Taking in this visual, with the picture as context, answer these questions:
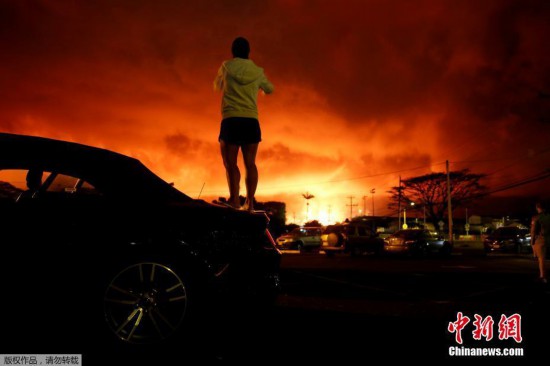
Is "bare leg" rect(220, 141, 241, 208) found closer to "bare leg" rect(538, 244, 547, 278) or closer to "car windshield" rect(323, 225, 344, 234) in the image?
"bare leg" rect(538, 244, 547, 278)

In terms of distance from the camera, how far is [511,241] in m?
24.6

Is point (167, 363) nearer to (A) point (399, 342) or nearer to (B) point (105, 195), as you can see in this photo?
(B) point (105, 195)

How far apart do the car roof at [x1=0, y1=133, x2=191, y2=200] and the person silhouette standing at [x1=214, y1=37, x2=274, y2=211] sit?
1.19m

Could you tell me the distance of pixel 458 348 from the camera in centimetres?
342

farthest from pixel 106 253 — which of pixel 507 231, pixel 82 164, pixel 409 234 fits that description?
pixel 507 231

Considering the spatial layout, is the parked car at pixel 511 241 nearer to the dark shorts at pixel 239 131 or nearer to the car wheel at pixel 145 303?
the dark shorts at pixel 239 131

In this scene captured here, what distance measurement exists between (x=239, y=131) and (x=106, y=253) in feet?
6.07

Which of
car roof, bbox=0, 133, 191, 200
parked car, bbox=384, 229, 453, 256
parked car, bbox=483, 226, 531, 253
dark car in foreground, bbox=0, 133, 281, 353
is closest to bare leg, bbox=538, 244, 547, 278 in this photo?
dark car in foreground, bbox=0, 133, 281, 353

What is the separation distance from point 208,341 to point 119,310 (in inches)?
25.1

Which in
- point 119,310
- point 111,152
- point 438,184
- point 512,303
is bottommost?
point 512,303

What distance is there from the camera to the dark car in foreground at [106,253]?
2893 millimetres

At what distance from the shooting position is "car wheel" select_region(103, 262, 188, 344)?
2.97m

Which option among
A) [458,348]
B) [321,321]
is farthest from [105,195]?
[458,348]

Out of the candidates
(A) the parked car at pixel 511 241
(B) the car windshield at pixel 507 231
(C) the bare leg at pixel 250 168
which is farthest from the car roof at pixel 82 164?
(B) the car windshield at pixel 507 231
